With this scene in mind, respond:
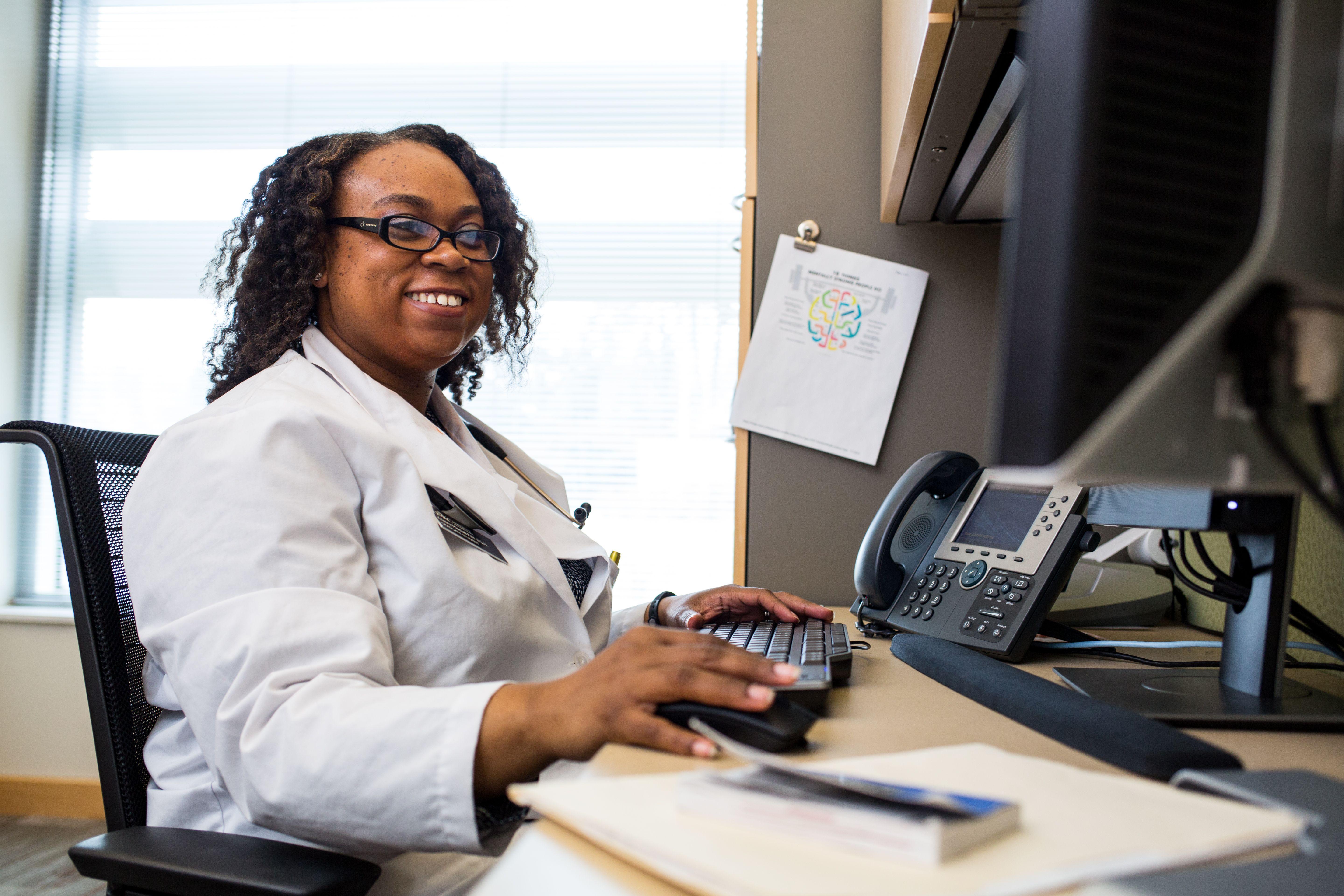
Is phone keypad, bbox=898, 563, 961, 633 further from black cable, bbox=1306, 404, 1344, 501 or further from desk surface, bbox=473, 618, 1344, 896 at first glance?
black cable, bbox=1306, 404, 1344, 501

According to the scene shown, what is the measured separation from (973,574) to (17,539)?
8.56 ft

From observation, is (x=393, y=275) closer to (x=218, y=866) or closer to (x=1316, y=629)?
(x=218, y=866)

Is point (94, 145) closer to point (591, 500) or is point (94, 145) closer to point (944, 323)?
point (591, 500)

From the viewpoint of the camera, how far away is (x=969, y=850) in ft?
1.02

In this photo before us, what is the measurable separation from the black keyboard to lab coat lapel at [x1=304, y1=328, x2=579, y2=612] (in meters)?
0.19

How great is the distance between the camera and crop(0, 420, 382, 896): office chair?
554 millimetres

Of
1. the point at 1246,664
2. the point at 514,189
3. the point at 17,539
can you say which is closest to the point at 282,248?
the point at 1246,664

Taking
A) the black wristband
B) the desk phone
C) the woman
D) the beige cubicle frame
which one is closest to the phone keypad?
the desk phone

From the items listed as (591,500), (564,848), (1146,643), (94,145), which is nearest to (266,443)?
(564,848)

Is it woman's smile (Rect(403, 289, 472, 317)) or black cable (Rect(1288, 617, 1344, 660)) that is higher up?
woman's smile (Rect(403, 289, 472, 317))

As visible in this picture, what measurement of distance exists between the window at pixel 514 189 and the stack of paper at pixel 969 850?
6.09 feet

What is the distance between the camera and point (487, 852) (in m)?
0.65

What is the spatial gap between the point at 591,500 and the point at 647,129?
1.02 m

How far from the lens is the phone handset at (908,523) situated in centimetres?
105
